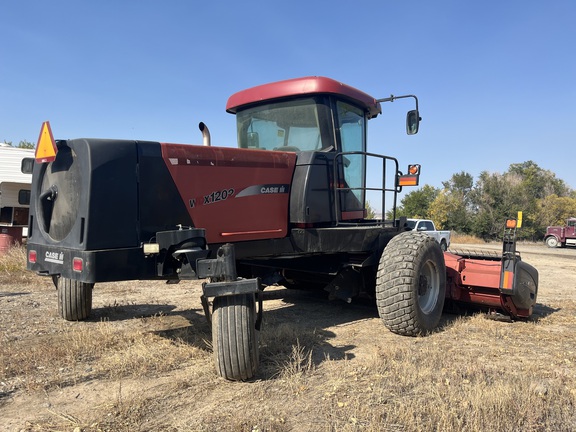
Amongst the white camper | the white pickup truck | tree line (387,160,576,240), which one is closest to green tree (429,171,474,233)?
tree line (387,160,576,240)

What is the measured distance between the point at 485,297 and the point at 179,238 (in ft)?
13.8

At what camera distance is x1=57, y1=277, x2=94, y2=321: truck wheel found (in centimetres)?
518

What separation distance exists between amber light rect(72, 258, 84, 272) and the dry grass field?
89 centimetres

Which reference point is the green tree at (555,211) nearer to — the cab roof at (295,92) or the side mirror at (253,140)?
the cab roof at (295,92)

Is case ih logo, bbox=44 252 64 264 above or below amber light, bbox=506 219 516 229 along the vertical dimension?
below

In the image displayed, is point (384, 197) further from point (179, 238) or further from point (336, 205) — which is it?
point (179, 238)

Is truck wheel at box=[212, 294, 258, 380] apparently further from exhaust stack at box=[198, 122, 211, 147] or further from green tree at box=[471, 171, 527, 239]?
green tree at box=[471, 171, 527, 239]

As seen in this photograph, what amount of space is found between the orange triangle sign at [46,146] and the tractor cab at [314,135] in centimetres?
231

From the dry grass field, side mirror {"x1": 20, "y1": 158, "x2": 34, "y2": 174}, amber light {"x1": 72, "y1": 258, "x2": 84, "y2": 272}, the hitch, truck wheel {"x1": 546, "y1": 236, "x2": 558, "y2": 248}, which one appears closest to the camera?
the dry grass field

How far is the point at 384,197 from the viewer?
18.3 feet

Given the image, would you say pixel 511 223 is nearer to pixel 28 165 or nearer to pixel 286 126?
pixel 286 126

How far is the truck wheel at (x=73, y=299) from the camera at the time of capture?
518 cm

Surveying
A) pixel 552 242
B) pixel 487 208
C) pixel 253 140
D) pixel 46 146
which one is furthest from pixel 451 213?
pixel 46 146

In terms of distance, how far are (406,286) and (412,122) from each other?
2.32m
